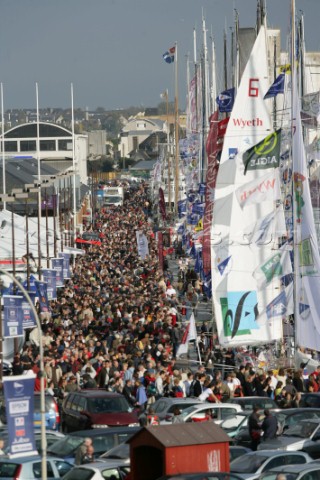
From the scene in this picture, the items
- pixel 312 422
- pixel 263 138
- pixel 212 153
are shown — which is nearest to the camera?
pixel 312 422

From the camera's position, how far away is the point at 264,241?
3547 centimetres

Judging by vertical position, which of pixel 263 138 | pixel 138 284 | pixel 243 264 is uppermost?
pixel 263 138

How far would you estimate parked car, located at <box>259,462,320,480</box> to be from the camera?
65.0ft

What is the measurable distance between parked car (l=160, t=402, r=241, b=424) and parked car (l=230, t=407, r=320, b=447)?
0.33 metres

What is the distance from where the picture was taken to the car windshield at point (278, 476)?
747 inches

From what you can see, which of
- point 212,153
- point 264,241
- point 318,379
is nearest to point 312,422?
point 318,379

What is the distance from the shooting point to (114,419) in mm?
28938

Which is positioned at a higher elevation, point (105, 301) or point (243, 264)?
point (243, 264)

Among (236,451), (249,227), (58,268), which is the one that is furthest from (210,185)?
(236,451)

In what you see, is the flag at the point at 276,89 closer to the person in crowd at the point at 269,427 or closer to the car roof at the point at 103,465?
the person in crowd at the point at 269,427

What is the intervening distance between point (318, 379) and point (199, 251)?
22134 millimetres

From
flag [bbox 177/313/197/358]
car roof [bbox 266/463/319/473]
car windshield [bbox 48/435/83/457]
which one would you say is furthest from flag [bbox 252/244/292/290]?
car roof [bbox 266/463/319/473]

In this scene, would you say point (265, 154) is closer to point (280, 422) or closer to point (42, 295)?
point (280, 422)

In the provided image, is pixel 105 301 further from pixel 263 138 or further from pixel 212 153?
pixel 263 138
